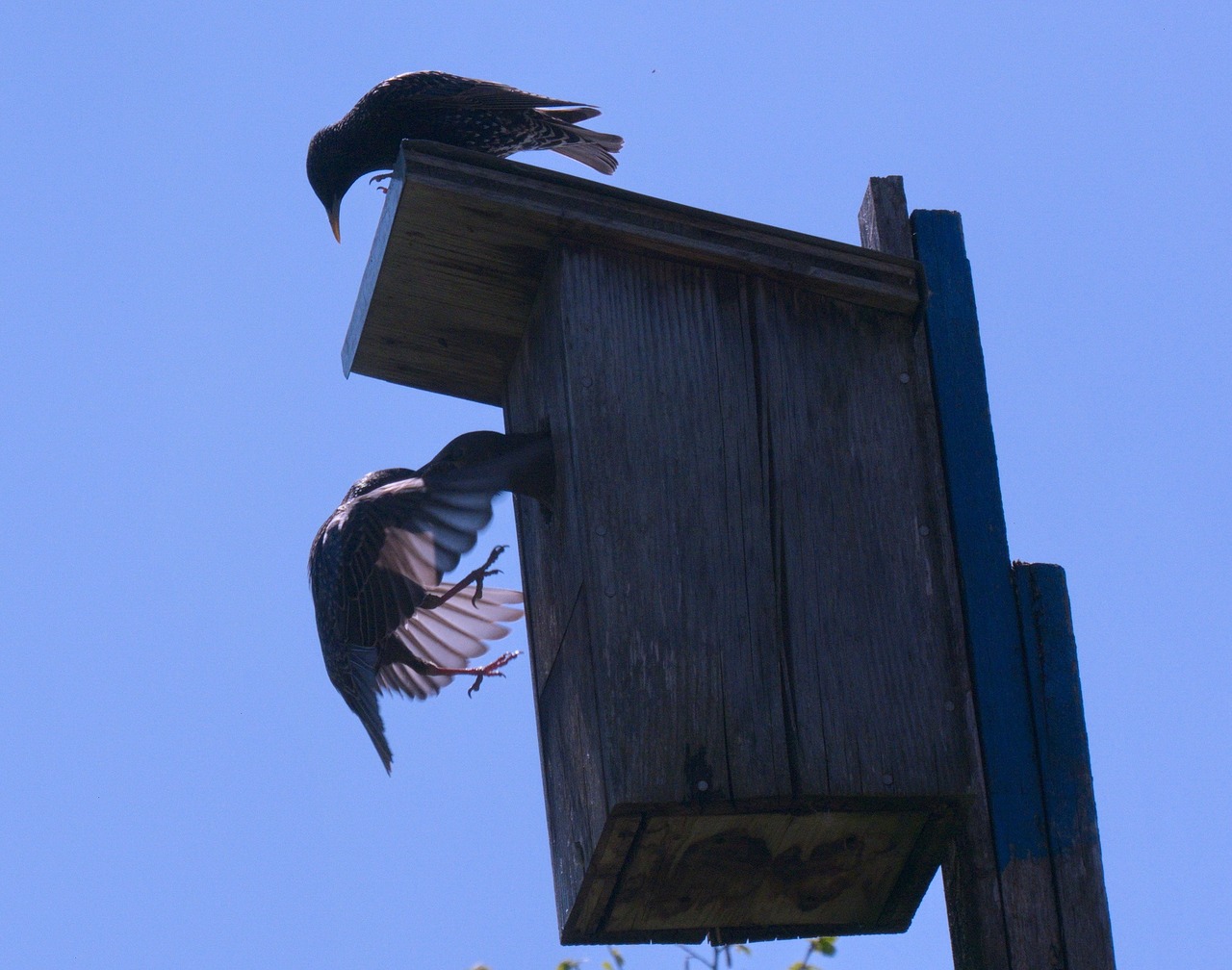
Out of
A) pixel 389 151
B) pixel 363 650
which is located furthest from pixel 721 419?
pixel 389 151

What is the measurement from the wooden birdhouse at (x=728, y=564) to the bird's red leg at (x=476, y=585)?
1.48ft

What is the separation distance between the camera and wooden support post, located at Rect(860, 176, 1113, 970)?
90.1 inches

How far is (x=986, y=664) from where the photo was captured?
2420mm

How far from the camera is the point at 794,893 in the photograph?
8.58 feet

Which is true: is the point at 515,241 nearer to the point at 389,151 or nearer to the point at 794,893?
the point at 794,893

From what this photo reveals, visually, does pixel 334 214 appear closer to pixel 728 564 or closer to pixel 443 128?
pixel 443 128

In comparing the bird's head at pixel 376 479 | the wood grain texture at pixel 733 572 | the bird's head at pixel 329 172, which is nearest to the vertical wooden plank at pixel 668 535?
the wood grain texture at pixel 733 572

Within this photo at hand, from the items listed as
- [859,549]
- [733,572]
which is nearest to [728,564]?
[733,572]

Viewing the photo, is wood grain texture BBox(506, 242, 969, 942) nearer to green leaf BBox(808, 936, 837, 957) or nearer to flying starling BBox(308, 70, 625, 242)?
green leaf BBox(808, 936, 837, 957)

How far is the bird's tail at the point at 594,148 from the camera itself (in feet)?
14.6

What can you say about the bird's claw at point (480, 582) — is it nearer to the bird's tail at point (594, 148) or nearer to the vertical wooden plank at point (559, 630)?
the vertical wooden plank at point (559, 630)

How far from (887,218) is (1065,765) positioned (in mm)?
1021

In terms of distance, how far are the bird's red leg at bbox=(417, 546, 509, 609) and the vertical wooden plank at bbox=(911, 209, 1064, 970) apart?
1.09 metres

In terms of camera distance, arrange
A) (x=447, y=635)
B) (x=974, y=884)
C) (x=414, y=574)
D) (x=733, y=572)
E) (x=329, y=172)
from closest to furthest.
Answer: (x=974, y=884), (x=733, y=572), (x=414, y=574), (x=447, y=635), (x=329, y=172)
